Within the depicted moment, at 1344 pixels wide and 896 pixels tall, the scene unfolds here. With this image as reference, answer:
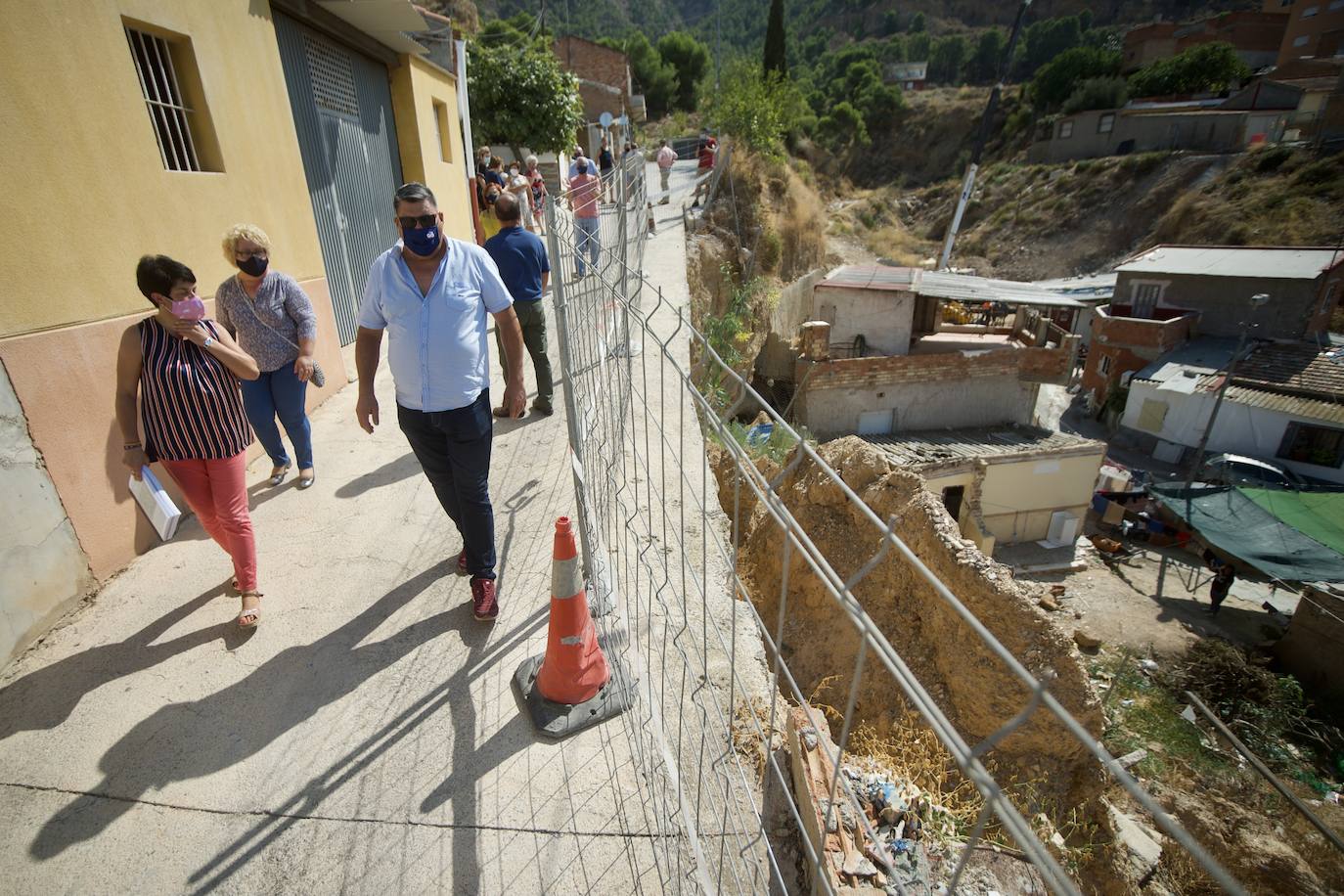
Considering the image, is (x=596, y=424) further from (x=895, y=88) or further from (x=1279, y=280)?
(x=895, y=88)

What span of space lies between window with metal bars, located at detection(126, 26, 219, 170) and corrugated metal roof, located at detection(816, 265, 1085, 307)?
1513cm

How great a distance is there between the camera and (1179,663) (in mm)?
11500

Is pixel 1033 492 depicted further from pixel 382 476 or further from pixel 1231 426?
pixel 382 476

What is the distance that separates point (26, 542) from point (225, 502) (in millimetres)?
859

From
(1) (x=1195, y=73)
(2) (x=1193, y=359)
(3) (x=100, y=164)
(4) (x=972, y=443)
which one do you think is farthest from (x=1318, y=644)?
(1) (x=1195, y=73)

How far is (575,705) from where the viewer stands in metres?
2.50

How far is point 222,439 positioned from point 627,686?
6.88 ft

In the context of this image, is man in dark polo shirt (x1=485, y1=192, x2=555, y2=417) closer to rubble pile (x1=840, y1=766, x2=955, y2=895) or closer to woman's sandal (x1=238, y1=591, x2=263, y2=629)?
woman's sandal (x1=238, y1=591, x2=263, y2=629)

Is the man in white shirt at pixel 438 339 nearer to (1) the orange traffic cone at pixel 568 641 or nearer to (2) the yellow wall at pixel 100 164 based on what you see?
(1) the orange traffic cone at pixel 568 641

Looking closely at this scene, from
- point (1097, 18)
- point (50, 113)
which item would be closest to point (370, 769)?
point (50, 113)

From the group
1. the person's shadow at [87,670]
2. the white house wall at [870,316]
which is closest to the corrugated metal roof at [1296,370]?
the white house wall at [870,316]

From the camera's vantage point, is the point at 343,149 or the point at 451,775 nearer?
the point at 451,775

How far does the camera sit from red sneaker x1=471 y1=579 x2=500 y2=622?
2920 mm

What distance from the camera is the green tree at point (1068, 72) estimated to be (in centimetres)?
4400
